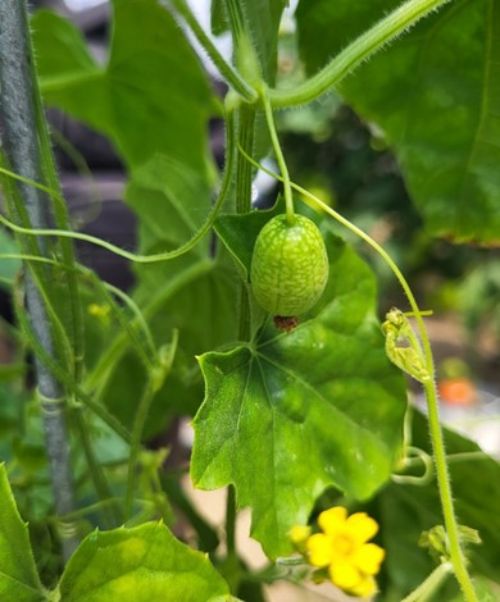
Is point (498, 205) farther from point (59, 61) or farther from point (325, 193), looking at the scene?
point (325, 193)

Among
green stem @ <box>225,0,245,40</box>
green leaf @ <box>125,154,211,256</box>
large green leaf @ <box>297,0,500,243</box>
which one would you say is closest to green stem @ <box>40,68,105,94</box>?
green leaf @ <box>125,154,211,256</box>

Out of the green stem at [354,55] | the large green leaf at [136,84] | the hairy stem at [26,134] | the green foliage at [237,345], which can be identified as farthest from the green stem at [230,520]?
the large green leaf at [136,84]

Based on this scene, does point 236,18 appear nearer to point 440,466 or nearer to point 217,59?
point 217,59

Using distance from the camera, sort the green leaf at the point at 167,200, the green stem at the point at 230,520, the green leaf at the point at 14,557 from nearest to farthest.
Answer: the green leaf at the point at 14,557 → the green stem at the point at 230,520 → the green leaf at the point at 167,200

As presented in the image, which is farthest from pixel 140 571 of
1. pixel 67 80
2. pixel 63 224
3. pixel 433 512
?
pixel 67 80

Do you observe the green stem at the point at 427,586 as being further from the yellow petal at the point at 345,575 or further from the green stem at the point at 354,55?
the green stem at the point at 354,55

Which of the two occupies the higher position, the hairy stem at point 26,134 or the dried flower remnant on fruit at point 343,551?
the hairy stem at point 26,134

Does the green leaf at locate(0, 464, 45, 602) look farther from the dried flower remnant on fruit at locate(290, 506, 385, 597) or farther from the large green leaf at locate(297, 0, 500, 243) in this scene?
the large green leaf at locate(297, 0, 500, 243)
